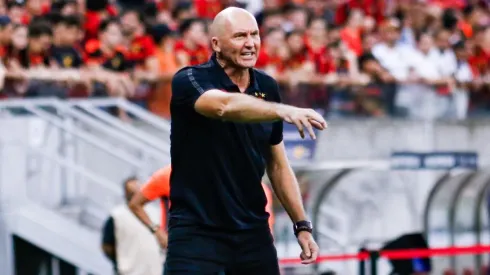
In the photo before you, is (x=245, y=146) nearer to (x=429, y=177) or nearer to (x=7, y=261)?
(x=7, y=261)

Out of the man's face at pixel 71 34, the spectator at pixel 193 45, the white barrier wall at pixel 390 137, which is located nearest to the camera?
the man's face at pixel 71 34

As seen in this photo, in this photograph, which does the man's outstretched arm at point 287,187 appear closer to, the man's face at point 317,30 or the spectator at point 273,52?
the spectator at point 273,52

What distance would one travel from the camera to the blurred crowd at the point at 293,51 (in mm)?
13984

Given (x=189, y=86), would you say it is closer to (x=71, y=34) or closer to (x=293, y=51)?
(x=71, y=34)

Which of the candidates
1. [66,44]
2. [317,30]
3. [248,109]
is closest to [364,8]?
[317,30]

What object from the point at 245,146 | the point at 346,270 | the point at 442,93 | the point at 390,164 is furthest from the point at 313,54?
the point at 245,146

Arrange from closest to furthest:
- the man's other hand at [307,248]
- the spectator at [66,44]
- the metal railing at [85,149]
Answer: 1. the man's other hand at [307,248]
2. the metal railing at [85,149]
3. the spectator at [66,44]

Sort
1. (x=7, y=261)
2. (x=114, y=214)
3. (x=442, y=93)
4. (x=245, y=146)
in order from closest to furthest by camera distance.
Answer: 1. (x=245, y=146)
2. (x=114, y=214)
3. (x=7, y=261)
4. (x=442, y=93)

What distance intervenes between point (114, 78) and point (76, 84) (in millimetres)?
571

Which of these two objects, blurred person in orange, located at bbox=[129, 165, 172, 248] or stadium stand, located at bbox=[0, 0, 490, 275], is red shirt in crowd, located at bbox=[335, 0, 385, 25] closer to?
stadium stand, located at bbox=[0, 0, 490, 275]

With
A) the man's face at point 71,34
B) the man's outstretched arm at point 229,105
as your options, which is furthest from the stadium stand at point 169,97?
the man's outstretched arm at point 229,105

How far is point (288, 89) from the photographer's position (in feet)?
51.0

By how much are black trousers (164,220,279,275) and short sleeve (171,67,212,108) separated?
61 centimetres

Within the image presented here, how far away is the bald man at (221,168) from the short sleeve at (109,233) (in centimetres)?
583
